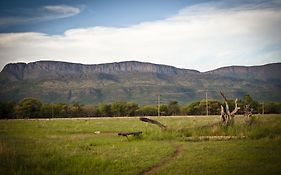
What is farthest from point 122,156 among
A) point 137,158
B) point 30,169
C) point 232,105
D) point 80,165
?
point 232,105

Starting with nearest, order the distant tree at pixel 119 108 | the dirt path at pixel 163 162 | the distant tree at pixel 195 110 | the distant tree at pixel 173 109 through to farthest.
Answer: the dirt path at pixel 163 162 → the distant tree at pixel 195 110 → the distant tree at pixel 119 108 → the distant tree at pixel 173 109

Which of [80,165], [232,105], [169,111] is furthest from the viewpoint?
[169,111]

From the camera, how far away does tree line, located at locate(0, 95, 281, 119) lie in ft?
234

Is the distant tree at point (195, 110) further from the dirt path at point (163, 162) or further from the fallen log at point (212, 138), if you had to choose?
the dirt path at point (163, 162)

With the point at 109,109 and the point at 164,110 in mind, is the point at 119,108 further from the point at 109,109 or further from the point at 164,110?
the point at 164,110

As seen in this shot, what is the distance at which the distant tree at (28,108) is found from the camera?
7034cm

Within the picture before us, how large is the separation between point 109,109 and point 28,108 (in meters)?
18.7

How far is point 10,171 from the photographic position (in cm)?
1288

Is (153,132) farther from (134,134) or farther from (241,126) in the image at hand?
(241,126)

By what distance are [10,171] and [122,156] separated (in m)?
5.64

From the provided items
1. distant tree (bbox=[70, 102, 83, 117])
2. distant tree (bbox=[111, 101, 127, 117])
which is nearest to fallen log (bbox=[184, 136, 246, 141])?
distant tree (bbox=[111, 101, 127, 117])

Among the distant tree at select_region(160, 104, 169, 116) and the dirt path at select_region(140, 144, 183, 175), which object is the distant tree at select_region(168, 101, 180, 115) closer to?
the distant tree at select_region(160, 104, 169, 116)

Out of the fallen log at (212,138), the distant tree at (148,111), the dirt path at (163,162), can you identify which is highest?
the distant tree at (148,111)

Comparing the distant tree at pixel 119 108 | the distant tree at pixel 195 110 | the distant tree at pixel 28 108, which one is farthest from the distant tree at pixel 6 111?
the distant tree at pixel 195 110
